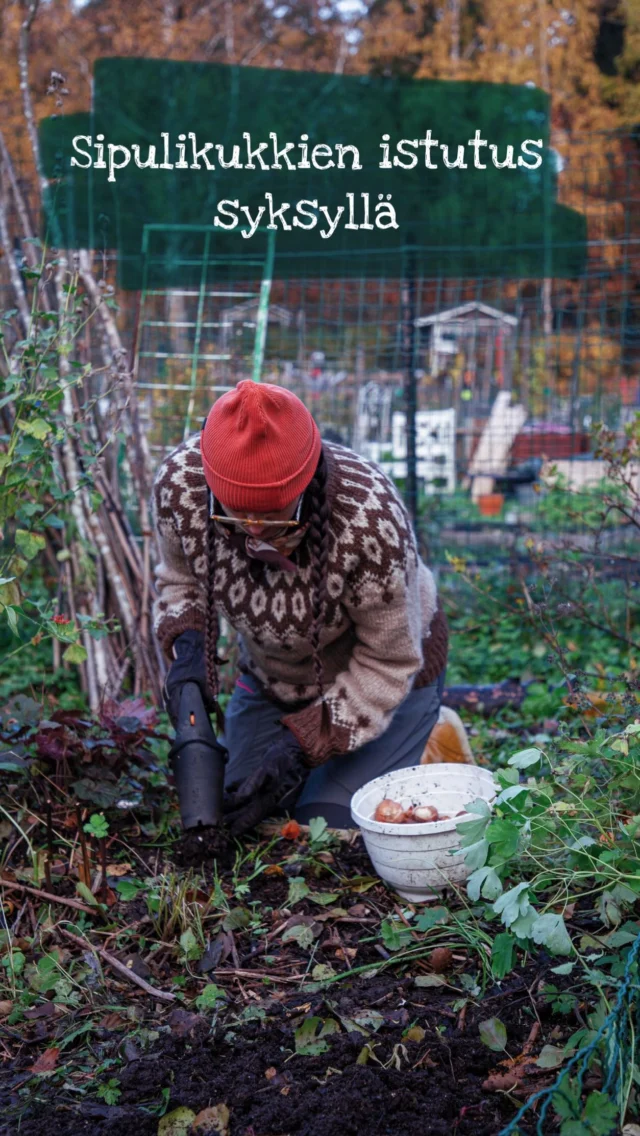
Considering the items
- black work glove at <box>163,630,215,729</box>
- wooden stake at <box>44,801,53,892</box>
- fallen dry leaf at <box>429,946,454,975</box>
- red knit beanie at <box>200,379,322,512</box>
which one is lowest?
fallen dry leaf at <box>429,946,454,975</box>

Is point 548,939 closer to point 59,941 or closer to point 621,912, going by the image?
point 621,912

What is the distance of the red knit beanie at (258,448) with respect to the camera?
2.28 m

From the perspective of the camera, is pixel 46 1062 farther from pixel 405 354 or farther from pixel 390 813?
pixel 405 354

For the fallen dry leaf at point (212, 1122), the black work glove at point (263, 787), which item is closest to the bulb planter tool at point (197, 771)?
the black work glove at point (263, 787)

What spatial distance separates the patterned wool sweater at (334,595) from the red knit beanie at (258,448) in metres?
0.25

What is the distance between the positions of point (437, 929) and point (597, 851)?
553 millimetres

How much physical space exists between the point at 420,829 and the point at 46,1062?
34.8 inches

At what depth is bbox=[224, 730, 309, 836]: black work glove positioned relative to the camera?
109 inches

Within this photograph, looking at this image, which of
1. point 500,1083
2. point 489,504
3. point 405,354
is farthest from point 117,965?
point 489,504

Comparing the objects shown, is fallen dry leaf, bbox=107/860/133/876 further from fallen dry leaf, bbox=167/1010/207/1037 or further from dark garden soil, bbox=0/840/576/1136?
fallen dry leaf, bbox=167/1010/207/1037

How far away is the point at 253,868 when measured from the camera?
2678 mm

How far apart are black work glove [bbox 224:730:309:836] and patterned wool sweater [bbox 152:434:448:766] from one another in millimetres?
51

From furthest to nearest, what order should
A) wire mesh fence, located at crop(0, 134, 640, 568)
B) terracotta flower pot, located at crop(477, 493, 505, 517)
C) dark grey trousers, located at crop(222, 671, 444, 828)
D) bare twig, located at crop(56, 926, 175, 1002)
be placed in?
terracotta flower pot, located at crop(477, 493, 505, 517)
wire mesh fence, located at crop(0, 134, 640, 568)
dark grey trousers, located at crop(222, 671, 444, 828)
bare twig, located at crop(56, 926, 175, 1002)

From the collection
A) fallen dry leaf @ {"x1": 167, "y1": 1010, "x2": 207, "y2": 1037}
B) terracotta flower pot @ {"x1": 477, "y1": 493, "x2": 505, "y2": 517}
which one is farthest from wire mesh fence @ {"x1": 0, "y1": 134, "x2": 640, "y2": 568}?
fallen dry leaf @ {"x1": 167, "y1": 1010, "x2": 207, "y2": 1037}
